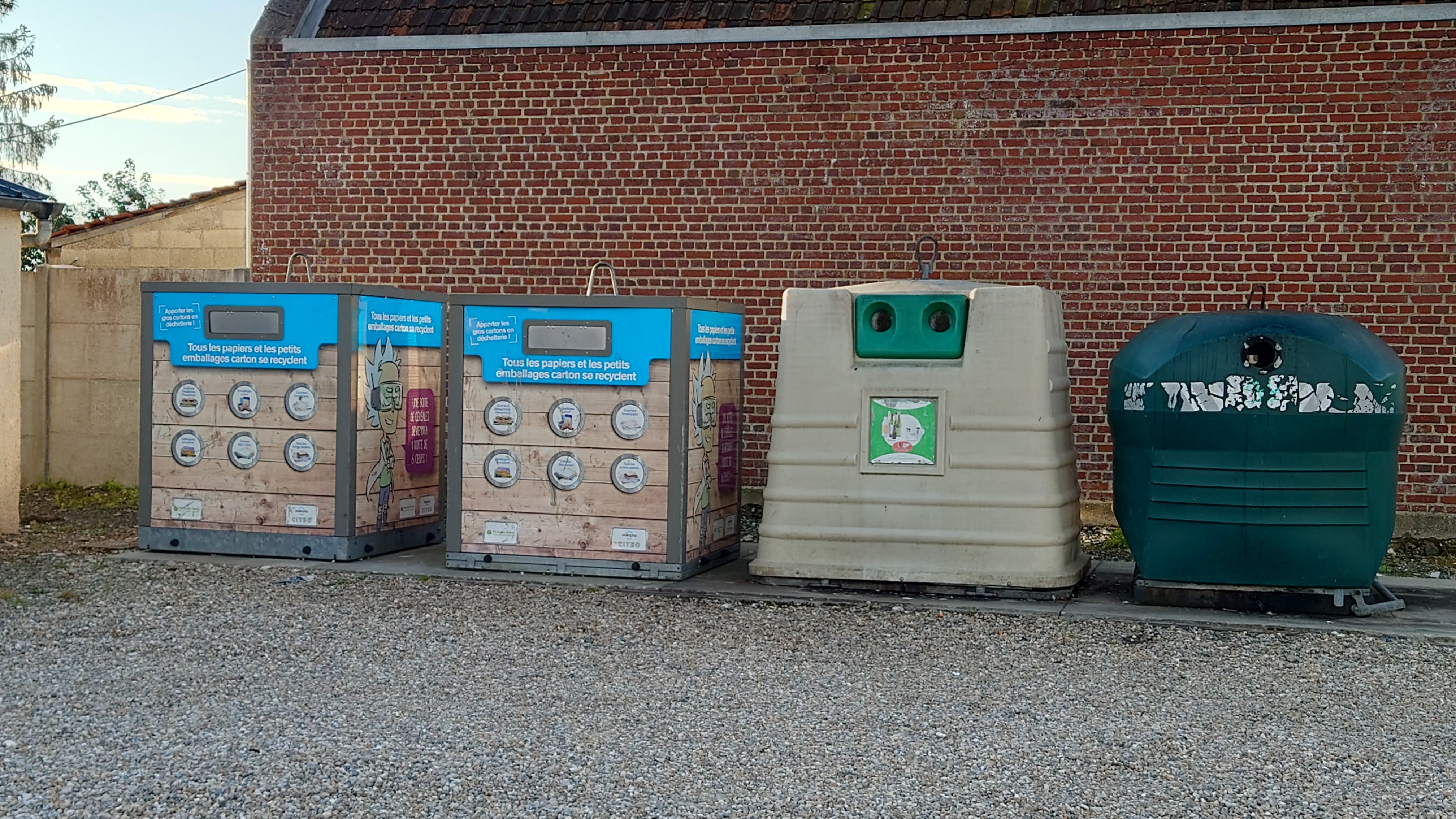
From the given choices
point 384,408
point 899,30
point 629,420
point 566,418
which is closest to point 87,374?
point 384,408

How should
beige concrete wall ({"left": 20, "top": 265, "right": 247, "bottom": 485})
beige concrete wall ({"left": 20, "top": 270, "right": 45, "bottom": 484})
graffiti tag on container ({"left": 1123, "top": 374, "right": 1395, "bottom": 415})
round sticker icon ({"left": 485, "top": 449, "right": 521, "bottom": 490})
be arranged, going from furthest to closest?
beige concrete wall ({"left": 20, "top": 270, "right": 45, "bottom": 484}) → beige concrete wall ({"left": 20, "top": 265, "right": 247, "bottom": 485}) → round sticker icon ({"left": 485, "top": 449, "right": 521, "bottom": 490}) → graffiti tag on container ({"left": 1123, "top": 374, "right": 1395, "bottom": 415})

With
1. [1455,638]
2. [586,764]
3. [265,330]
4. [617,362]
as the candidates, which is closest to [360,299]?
[265,330]

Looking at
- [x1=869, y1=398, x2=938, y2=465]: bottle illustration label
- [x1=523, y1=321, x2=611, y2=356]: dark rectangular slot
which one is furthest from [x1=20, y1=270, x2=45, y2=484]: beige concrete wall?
[x1=869, y1=398, x2=938, y2=465]: bottle illustration label

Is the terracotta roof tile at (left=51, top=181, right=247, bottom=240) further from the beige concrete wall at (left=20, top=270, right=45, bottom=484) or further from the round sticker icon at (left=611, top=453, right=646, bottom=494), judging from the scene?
the round sticker icon at (left=611, top=453, right=646, bottom=494)

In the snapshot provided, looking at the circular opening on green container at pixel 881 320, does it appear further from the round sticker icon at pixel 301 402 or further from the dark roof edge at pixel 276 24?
the dark roof edge at pixel 276 24

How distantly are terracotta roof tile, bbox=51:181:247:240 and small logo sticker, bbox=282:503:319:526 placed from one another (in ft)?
28.4

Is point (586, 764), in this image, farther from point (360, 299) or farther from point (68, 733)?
point (360, 299)

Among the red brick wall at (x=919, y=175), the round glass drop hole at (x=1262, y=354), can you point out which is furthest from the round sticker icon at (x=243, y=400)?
the round glass drop hole at (x=1262, y=354)

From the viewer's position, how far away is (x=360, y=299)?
7996 millimetres

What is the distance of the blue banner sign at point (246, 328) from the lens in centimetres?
802

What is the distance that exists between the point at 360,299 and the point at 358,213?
11.7 feet

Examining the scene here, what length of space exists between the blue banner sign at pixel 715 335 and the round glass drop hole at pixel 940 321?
3.93 feet

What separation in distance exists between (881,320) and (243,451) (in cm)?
358

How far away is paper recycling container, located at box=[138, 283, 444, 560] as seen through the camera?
8.03m
